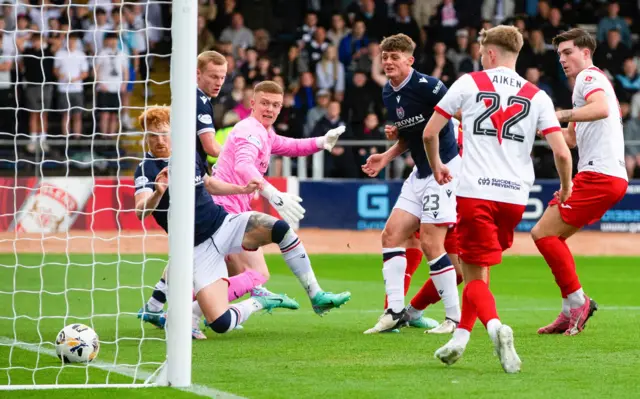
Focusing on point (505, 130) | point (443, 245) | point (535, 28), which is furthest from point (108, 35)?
point (505, 130)

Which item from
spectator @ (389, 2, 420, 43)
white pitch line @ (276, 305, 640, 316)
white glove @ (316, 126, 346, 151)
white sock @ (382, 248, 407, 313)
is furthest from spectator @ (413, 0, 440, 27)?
white sock @ (382, 248, 407, 313)

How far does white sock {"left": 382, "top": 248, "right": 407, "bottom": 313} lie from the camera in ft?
26.9

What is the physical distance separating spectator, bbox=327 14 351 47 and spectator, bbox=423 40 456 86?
184cm

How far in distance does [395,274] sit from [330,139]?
118 cm

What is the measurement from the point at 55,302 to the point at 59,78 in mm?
8526

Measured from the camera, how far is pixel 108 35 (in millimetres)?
18578

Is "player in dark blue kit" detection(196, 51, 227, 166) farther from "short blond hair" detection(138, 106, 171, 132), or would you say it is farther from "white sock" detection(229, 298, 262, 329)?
"white sock" detection(229, 298, 262, 329)

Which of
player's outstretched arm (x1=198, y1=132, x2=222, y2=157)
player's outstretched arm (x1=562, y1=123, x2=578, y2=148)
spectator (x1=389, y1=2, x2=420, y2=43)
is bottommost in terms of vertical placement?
player's outstretched arm (x1=198, y1=132, x2=222, y2=157)

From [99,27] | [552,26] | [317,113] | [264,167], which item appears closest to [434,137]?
[264,167]

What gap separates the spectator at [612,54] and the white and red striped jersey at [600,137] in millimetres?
12511

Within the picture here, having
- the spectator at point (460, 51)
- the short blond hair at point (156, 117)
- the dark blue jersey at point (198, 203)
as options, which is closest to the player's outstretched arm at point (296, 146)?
the dark blue jersey at point (198, 203)

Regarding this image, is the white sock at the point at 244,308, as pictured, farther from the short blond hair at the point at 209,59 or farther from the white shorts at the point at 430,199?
the short blond hair at the point at 209,59

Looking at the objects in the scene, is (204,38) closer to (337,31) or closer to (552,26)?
(337,31)

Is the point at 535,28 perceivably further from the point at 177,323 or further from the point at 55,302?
the point at 177,323
